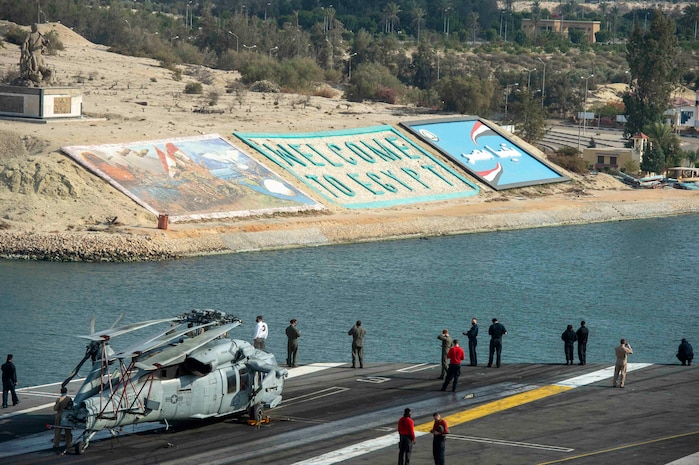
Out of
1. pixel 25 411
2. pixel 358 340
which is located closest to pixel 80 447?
pixel 25 411

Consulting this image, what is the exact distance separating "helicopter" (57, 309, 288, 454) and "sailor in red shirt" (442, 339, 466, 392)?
215 inches

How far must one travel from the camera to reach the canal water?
4975 centimetres

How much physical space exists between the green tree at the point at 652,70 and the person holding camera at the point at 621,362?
93.7m

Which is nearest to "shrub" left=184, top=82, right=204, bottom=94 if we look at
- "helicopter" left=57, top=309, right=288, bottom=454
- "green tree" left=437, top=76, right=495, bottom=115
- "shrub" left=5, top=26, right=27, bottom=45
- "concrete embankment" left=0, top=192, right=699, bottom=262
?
"green tree" left=437, top=76, right=495, bottom=115

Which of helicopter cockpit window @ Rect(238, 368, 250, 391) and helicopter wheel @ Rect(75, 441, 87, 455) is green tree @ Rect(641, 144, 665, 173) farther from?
helicopter wheel @ Rect(75, 441, 87, 455)

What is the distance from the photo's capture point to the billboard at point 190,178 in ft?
260

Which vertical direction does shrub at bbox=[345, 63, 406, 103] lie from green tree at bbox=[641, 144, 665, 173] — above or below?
above

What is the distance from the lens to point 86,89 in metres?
111

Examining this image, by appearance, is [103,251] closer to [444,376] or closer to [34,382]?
[34,382]

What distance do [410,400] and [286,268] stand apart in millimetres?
32420

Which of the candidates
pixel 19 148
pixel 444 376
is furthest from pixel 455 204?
pixel 444 376

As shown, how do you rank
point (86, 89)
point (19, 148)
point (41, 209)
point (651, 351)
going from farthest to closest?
point (86, 89)
point (19, 148)
point (41, 209)
point (651, 351)

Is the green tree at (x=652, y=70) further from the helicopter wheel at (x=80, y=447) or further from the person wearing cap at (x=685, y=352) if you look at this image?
the helicopter wheel at (x=80, y=447)

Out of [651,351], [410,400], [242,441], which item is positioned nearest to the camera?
[242,441]
